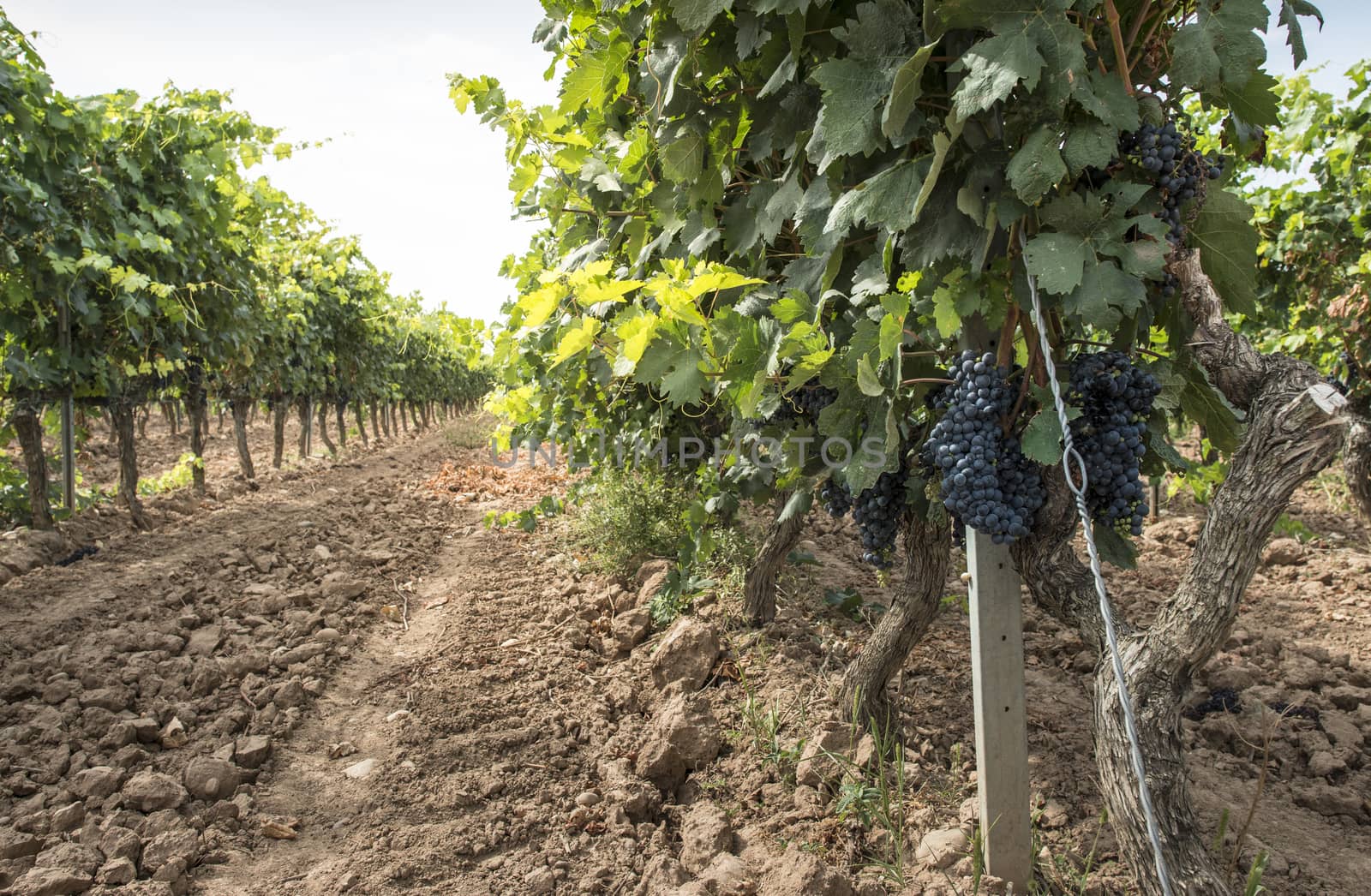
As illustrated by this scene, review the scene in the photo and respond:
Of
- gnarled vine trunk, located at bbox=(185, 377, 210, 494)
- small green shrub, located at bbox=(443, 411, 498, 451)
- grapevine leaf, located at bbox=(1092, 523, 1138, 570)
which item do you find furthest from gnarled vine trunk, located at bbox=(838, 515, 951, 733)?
small green shrub, located at bbox=(443, 411, 498, 451)

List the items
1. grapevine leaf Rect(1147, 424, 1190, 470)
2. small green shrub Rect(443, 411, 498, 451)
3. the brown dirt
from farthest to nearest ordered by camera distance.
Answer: small green shrub Rect(443, 411, 498, 451) → the brown dirt → grapevine leaf Rect(1147, 424, 1190, 470)

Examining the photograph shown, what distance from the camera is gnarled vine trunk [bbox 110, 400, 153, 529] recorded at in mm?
7418

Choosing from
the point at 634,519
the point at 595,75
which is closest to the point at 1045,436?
the point at 595,75

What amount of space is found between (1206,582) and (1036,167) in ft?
2.85

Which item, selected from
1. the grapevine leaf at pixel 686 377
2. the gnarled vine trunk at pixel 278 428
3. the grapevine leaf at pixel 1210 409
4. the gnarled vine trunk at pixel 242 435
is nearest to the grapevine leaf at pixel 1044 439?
the grapevine leaf at pixel 1210 409

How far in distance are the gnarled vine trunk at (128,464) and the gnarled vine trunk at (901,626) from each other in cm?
719

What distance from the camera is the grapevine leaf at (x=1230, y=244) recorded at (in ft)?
5.59

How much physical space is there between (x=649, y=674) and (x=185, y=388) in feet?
29.0

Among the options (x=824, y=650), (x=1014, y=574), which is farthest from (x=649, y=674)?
(x=1014, y=574)

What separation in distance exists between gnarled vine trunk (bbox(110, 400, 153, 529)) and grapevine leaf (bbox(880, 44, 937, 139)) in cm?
795

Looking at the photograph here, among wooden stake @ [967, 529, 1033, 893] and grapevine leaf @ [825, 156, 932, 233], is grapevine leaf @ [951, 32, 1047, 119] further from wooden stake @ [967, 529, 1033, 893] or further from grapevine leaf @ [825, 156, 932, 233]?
wooden stake @ [967, 529, 1033, 893]

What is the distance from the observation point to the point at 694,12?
6.23 ft

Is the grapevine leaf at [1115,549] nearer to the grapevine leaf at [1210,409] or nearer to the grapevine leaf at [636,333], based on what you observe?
the grapevine leaf at [1210,409]

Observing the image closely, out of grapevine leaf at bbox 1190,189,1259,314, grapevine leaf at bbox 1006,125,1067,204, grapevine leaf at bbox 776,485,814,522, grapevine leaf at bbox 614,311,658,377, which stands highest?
grapevine leaf at bbox 1006,125,1067,204
